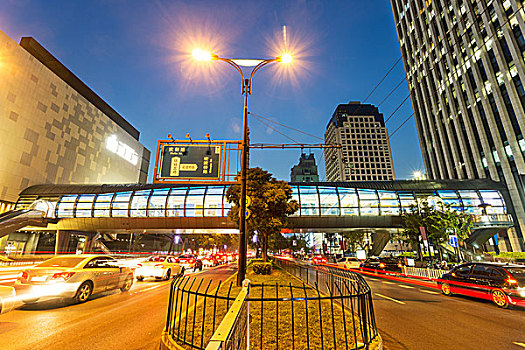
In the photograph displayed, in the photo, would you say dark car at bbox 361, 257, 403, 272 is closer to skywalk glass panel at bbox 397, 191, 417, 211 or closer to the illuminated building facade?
skywalk glass panel at bbox 397, 191, 417, 211

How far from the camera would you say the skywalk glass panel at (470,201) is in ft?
127

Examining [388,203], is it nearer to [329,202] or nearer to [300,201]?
[329,202]

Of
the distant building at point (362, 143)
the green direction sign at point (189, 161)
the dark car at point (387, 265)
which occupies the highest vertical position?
the distant building at point (362, 143)

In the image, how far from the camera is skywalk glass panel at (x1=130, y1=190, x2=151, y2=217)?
4012 centimetres

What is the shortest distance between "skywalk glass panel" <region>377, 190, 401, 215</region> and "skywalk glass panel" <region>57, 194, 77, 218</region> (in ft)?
162

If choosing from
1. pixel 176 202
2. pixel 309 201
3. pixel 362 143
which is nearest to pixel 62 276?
pixel 176 202

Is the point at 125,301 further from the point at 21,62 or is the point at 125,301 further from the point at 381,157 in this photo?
the point at 381,157

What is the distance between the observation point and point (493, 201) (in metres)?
40.5

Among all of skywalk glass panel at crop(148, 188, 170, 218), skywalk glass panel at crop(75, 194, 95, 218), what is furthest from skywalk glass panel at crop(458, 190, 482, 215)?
skywalk glass panel at crop(75, 194, 95, 218)

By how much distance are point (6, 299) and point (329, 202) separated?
37.5 m

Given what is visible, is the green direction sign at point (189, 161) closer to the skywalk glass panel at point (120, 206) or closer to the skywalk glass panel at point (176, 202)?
the skywalk glass panel at point (176, 202)

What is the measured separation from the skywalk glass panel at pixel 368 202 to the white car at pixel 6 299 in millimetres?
39195

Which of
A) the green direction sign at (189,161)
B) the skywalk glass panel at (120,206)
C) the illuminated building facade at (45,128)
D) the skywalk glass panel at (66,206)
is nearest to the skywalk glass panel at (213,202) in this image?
the skywalk glass panel at (120,206)

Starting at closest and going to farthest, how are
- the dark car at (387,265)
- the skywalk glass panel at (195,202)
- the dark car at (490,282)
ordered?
the dark car at (490,282) → the dark car at (387,265) → the skywalk glass panel at (195,202)
